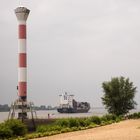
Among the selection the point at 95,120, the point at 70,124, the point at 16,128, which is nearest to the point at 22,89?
the point at 95,120

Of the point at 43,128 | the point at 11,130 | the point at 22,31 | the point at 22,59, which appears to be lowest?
the point at 11,130

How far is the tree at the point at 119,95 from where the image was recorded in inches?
2405

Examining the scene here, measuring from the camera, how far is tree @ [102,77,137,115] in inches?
2405

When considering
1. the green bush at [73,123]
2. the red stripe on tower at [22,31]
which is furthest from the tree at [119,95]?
the green bush at [73,123]

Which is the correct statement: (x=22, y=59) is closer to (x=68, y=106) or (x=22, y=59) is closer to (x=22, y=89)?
(x=22, y=89)

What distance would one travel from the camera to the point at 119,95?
60.9 metres

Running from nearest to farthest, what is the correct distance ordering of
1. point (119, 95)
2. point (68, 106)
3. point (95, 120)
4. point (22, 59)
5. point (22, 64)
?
point (95, 120)
point (119, 95)
point (22, 64)
point (22, 59)
point (68, 106)

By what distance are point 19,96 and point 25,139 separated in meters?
39.0

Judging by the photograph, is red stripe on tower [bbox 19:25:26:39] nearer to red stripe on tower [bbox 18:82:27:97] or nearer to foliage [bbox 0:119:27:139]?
red stripe on tower [bbox 18:82:27:97]

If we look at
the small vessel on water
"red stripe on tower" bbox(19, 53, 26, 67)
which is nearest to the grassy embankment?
"red stripe on tower" bbox(19, 53, 26, 67)

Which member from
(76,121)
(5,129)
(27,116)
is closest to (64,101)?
(27,116)

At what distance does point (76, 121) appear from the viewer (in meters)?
42.6

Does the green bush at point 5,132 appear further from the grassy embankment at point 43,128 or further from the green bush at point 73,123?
the green bush at point 73,123

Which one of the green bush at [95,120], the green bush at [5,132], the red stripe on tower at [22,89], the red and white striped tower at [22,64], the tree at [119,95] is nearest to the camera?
the green bush at [5,132]
